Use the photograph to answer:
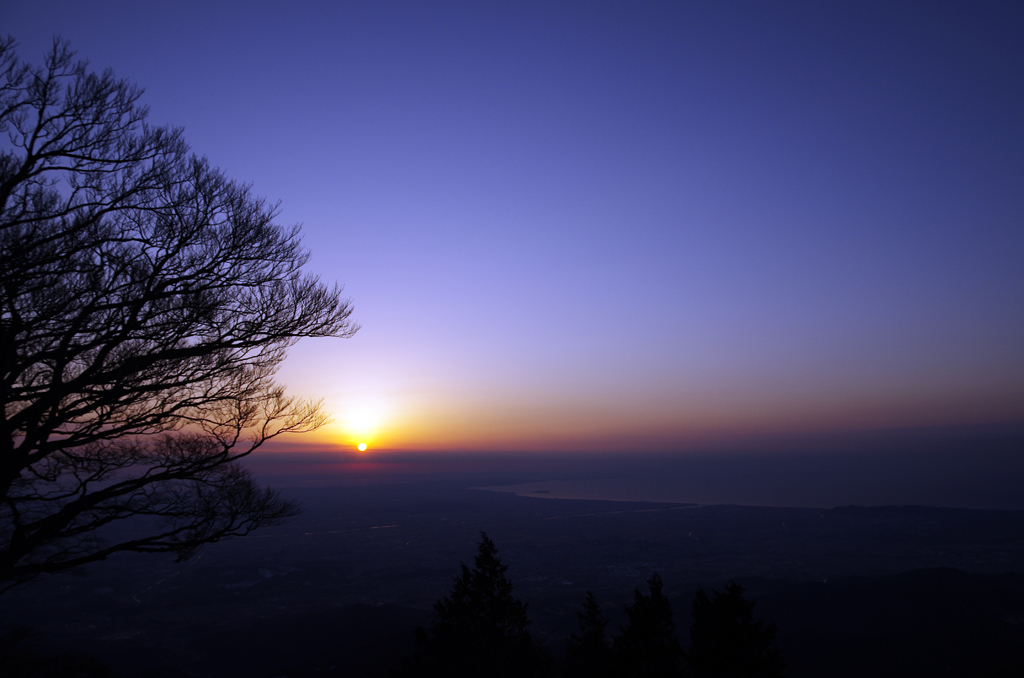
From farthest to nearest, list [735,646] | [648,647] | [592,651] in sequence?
[592,651]
[735,646]
[648,647]

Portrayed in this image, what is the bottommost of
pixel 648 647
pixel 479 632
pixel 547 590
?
pixel 547 590

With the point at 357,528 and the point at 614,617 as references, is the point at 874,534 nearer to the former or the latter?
the point at 614,617

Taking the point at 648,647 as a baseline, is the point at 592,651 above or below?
below

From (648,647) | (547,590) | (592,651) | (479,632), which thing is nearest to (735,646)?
(648,647)

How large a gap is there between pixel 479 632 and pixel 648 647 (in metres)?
5.19

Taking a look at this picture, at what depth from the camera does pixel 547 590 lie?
47469mm

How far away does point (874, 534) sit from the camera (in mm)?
76938

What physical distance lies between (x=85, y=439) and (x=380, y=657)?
28.4 m

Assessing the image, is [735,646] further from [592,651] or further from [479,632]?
[479,632]

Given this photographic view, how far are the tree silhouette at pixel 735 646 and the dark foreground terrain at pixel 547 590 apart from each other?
31.1ft

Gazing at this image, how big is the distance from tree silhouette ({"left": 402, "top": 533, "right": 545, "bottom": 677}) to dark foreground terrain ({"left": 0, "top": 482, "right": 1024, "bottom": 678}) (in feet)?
8.09

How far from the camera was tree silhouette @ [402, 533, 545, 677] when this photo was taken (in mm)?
10305

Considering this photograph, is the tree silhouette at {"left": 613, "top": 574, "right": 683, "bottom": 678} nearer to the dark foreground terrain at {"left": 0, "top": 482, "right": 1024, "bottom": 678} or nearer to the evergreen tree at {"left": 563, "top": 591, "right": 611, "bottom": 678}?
the evergreen tree at {"left": 563, "top": 591, "right": 611, "bottom": 678}

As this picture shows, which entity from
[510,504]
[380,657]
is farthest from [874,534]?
[380,657]
